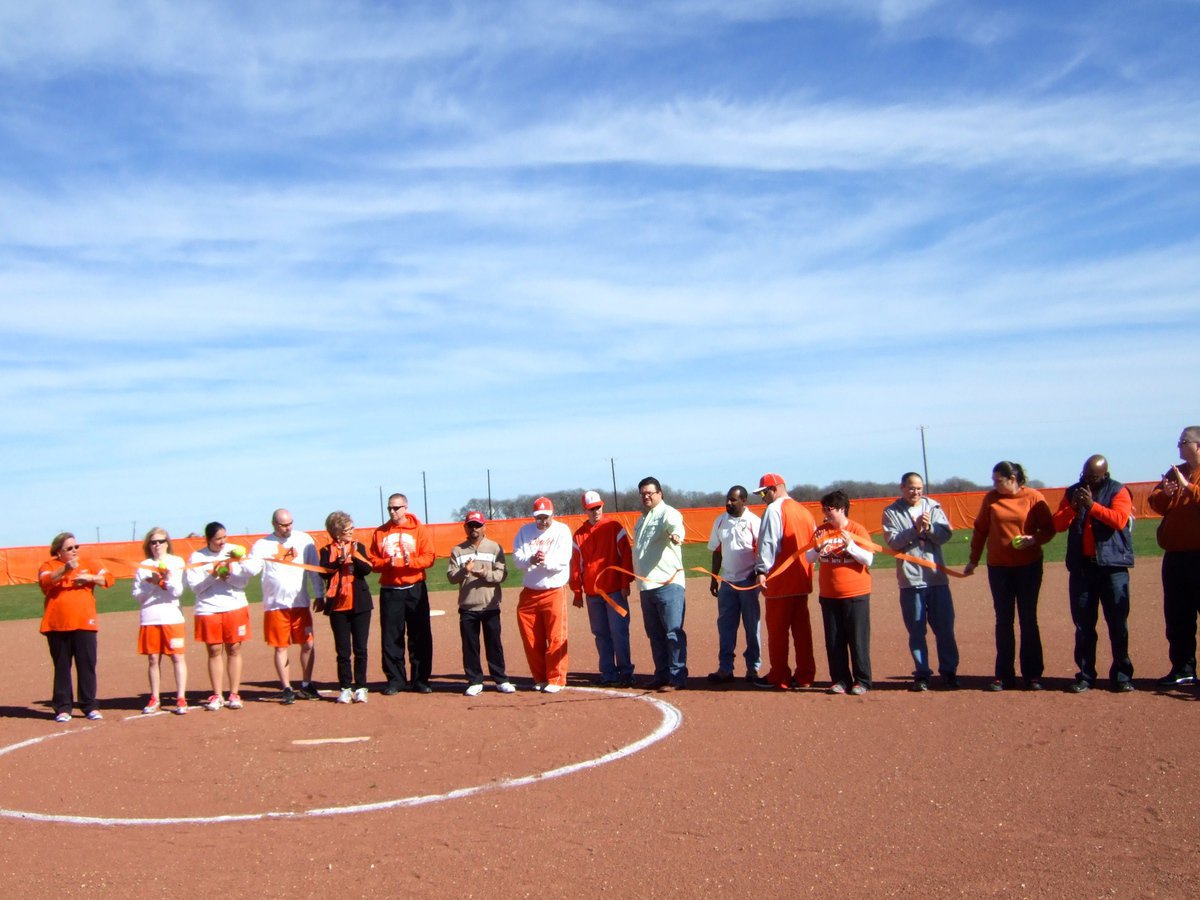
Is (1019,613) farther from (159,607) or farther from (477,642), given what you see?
(159,607)

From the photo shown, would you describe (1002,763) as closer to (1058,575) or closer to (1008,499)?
(1008,499)

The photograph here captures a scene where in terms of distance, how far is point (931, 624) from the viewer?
9.60 m

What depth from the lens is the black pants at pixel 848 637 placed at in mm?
9508

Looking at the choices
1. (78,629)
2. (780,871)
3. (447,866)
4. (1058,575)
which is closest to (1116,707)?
(780,871)

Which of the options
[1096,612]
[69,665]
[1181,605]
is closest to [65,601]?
[69,665]

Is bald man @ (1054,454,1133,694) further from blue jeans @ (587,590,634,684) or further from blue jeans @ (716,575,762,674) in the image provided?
blue jeans @ (587,590,634,684)

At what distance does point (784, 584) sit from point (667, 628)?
48.0 inches

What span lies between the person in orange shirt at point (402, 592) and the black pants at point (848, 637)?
3905 millimetres

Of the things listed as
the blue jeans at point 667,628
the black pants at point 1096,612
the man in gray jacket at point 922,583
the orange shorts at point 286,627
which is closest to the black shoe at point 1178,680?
the black pants at point 1096,612

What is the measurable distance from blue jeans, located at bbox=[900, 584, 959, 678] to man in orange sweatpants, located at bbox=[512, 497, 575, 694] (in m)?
3.25

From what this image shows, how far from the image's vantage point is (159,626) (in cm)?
1045

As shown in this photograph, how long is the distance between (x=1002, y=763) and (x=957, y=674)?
354 centimetres

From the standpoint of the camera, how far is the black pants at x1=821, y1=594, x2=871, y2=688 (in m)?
9.51

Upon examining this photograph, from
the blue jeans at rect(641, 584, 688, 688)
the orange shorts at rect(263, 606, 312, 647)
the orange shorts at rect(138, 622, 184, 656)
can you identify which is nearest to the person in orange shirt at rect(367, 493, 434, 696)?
the orange shorts at rect(263, 606, 312, 647)
